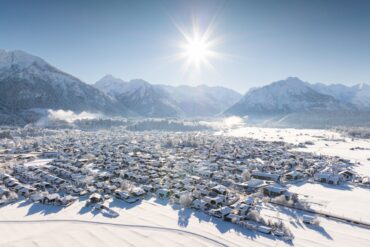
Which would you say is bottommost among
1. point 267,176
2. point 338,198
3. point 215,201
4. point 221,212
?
point 221,212

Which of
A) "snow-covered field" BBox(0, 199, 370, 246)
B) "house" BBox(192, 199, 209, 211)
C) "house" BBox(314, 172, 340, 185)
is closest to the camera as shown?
"snow-covered field" BBox(0, 199, 370, 246)

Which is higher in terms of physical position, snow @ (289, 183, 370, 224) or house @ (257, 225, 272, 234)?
snow @ (289, 183, 370, 224)

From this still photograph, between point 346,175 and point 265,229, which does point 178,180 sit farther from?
point 346,175

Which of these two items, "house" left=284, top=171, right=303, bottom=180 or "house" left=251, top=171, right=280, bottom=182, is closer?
"house" left=251, top=171, right=280, bottom=182

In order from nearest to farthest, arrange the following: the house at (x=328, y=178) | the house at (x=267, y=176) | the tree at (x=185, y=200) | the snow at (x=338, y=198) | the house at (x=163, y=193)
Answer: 1. the snow at (x=338, y=198)
2. the tree at (x=185, y=200)
3. the house at (x=163, y=193)
4. the house at (x=328, y=178)
5. the house at (x=267, y=176)

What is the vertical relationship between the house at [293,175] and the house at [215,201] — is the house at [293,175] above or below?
above

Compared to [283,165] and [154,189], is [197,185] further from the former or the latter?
[283,165]

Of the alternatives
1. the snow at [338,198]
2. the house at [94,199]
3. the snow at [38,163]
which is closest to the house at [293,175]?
the snow at [338,198]

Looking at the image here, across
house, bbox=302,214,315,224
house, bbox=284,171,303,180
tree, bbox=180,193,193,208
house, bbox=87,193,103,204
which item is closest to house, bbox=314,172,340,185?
house, bbox=284,171,303,180

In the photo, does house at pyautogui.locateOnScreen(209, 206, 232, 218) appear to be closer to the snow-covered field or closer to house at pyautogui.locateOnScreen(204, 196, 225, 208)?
the snow-covered field

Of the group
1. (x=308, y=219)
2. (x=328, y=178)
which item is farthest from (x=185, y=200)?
(x=328, y=178)

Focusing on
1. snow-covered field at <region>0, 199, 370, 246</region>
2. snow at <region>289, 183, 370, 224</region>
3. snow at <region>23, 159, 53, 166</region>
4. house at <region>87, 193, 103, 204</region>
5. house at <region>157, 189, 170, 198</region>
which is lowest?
snow-covered field at <region>0, 199, 370, 246</region>

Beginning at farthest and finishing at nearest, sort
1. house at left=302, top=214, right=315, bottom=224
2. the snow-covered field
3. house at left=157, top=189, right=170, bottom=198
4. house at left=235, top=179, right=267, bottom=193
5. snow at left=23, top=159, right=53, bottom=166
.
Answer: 1. snow at left=23, top=159, right=53, bottom=166
2. house at left=235, top=179, right=267, bottom=193
3. house at left=157, top=189, right=170, bottom=198
4. house at left=302, top=214, right=315, bottom=224
5. the snow-covered field

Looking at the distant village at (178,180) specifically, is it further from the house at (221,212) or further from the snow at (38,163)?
the snow at (38,163)
